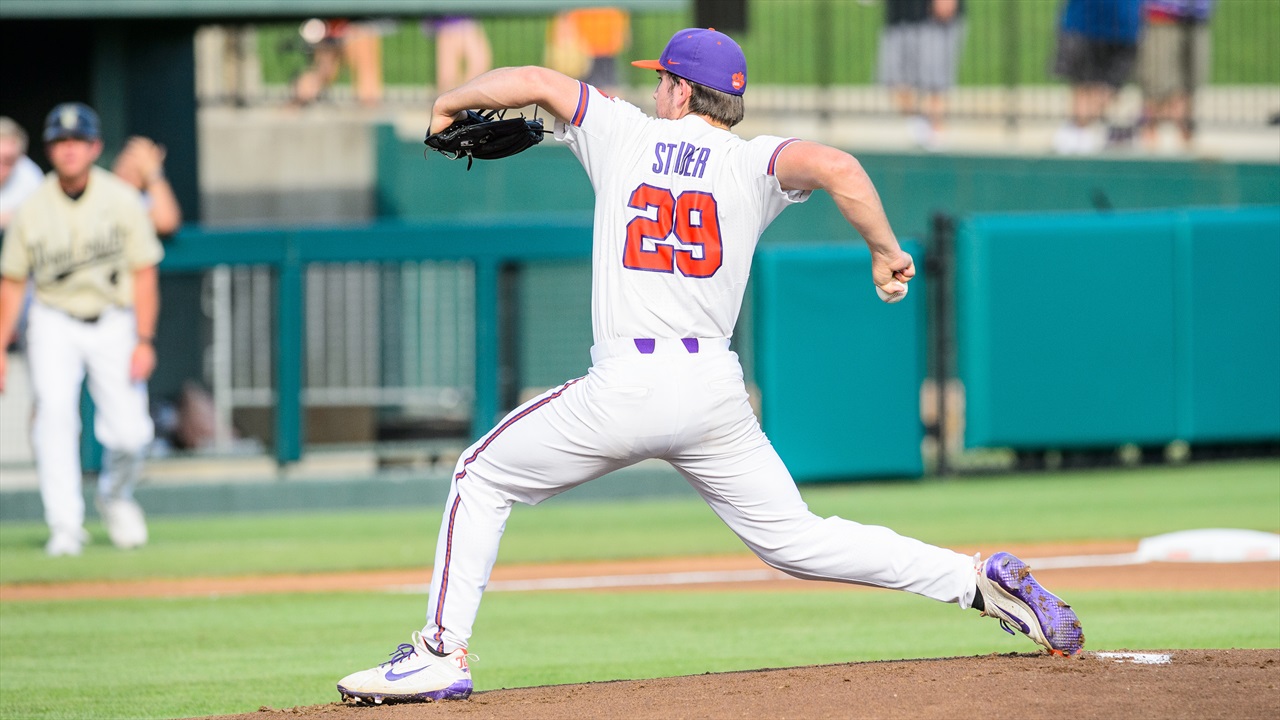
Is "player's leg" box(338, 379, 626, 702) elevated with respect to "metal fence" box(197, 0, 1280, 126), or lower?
lower

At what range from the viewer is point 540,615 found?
7.20 meters

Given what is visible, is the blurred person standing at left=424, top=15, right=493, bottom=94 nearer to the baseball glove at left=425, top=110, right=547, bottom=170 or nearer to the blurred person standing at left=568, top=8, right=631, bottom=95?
the blurred person standing at left=568, top=8, right=631, bottom=95

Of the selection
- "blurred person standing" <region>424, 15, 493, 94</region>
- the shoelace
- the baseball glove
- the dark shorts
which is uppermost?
"blurred person standing" <region>424, 15, 493, 94</region>

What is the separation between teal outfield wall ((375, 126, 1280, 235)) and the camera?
16234 mm

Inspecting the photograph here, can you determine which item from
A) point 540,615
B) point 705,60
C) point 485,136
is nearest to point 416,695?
point 485,136

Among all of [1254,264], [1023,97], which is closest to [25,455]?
[1254,264]

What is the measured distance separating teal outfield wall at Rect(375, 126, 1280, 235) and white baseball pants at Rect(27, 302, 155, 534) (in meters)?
7.37

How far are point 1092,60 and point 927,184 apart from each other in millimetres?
2234

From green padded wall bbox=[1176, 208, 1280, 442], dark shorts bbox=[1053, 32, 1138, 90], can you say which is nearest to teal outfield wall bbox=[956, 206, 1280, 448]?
green padded wall bbox=[1176, 208, 1280, 442]

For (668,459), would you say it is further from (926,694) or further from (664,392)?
(926,694)

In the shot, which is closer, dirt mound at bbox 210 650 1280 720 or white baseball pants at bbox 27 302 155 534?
dirt mound at bbox 210 650 1280 720

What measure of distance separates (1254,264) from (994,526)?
3.79 m

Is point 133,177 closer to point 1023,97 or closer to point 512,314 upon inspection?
point 512,314

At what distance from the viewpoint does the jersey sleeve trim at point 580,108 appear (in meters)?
4.68
